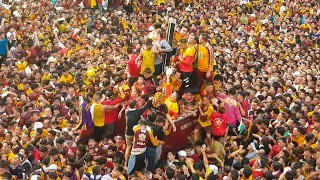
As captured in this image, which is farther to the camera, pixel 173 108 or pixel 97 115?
pixel 97 115

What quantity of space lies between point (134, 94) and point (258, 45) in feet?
29.0

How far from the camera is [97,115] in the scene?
1186cm

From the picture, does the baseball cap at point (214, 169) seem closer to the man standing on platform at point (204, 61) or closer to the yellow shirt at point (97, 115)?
the man standing on platform at point (204, 61)

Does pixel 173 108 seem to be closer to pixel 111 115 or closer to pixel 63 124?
pixel 111 115

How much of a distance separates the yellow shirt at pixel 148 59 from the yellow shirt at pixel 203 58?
1.19 metres

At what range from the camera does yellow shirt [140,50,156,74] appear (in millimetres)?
12172

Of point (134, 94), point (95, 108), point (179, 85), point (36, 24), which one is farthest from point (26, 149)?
point (36, 24)

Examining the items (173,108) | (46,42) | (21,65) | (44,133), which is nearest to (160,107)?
(173,108)

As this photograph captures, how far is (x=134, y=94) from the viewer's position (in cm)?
1166

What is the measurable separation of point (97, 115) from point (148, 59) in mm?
1623

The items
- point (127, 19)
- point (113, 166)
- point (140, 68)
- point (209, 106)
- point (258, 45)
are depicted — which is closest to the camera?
point (113, 166)

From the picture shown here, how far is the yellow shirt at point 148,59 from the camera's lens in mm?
12172

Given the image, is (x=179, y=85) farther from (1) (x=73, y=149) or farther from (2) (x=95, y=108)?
(1) (x=73, y=149)

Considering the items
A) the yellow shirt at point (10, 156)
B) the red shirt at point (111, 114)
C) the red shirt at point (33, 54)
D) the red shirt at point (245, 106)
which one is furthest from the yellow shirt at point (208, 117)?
the red shirt at point (33, 54)
